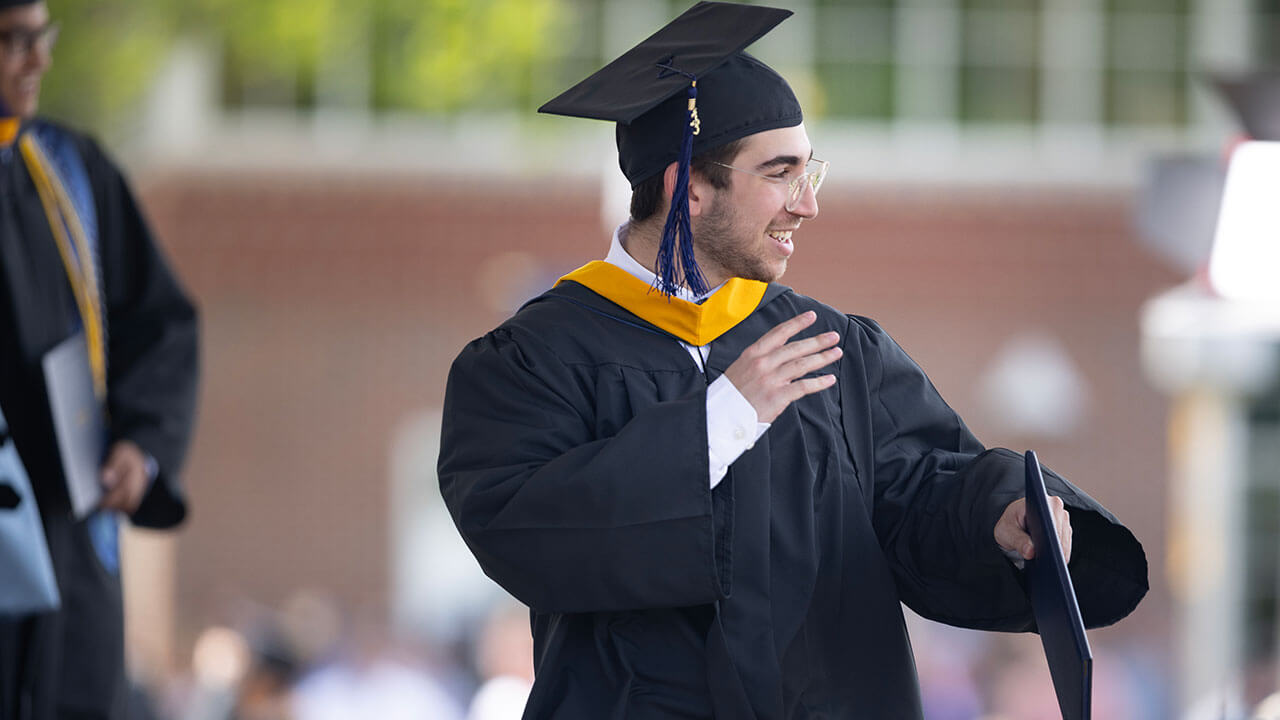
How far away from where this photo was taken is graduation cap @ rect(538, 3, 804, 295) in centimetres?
271

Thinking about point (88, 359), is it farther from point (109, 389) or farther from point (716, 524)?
point (716, 524)

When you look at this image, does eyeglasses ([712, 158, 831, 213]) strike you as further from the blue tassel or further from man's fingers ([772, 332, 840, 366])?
man's fingers ([772, 332, 840, 366])

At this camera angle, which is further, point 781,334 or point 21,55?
point 21,55

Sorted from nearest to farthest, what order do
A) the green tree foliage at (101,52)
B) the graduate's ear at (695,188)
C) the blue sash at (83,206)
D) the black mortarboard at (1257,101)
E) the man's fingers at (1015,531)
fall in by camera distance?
1. the man's fingers at (1015,531)
2. the graduate's ear at (695,188)
3. the blue sash at (83,206)
4. the black mortarboard at (1257,101)
5. the green tree foliage at (101,52)

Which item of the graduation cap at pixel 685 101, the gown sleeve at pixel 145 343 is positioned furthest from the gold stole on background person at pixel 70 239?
the graduation cap at pixel 685 101

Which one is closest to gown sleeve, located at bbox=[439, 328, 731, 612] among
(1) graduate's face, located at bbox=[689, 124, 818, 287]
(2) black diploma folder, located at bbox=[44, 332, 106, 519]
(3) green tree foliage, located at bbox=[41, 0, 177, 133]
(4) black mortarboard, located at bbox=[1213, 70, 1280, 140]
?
(1) graduate's face, located at bbox=[689, 124, 818, 287]

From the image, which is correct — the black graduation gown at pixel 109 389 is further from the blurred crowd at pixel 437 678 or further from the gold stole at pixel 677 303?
the blurred crowd at pixel 437 678

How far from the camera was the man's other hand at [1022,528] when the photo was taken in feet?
8.19

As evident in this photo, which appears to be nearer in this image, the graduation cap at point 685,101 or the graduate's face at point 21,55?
the graduation cap at point 685,101

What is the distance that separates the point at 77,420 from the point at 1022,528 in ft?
7.01

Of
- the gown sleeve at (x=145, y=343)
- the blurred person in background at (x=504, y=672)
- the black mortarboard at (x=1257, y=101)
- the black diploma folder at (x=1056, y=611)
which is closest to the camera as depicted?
the black diploma folder at (x=1056, y=611)

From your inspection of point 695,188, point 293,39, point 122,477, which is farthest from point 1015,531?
point 293,39

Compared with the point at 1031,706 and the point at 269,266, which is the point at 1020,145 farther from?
the point at 1031,706

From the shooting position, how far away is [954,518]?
2691 mm
